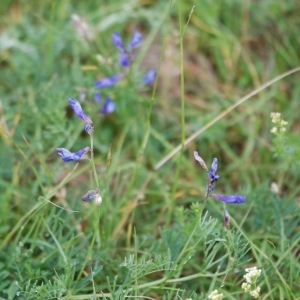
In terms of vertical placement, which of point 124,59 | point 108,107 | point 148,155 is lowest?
point 148,155

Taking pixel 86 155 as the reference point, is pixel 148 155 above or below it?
below

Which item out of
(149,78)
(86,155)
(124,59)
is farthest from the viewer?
(149,78)

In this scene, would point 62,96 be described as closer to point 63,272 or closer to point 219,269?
point 63,272

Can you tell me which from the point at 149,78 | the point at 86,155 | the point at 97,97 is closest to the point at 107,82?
the point at 97,97

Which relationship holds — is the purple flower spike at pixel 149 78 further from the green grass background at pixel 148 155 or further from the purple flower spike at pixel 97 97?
the purple flower spike at pixel 97 97

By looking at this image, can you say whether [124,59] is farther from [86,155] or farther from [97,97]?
[86,155]

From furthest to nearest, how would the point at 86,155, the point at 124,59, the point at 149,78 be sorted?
the point at 149,78, the point at 124,59, the point at 86,155

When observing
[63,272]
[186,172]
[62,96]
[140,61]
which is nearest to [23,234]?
[63,272]
